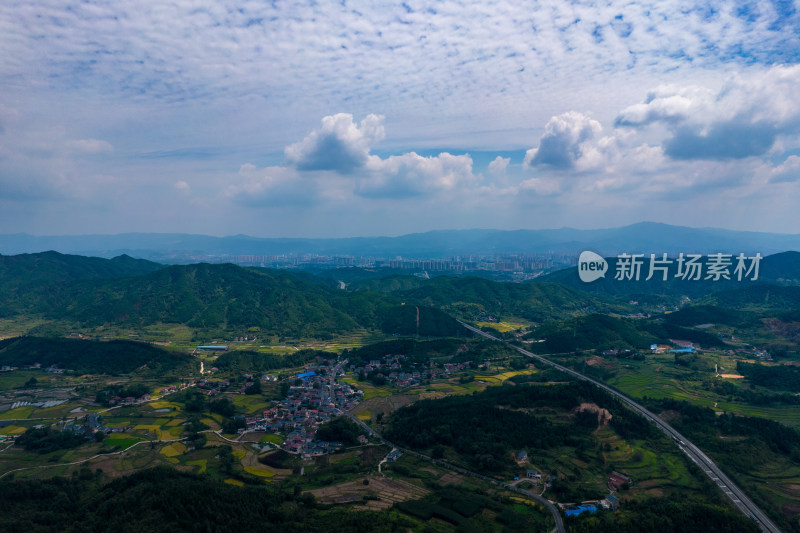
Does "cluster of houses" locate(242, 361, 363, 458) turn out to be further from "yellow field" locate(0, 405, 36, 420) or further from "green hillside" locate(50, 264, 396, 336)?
"green hillside" locate(50, 264, 396, 336)

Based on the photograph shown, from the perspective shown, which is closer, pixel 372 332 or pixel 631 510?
pixel 631 510

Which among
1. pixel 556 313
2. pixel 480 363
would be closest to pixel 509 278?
pixel 556 313

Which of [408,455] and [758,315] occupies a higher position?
[758,315]

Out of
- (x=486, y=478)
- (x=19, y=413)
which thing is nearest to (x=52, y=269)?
(x=19, y=413)

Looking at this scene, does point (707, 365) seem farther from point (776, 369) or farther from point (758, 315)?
point (758, 315)

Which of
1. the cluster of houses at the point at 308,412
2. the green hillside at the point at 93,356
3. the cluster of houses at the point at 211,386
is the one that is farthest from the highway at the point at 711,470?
the green hillside at the point at 93,356

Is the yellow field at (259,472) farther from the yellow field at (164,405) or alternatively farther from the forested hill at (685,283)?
the forested hill at (685,283)
